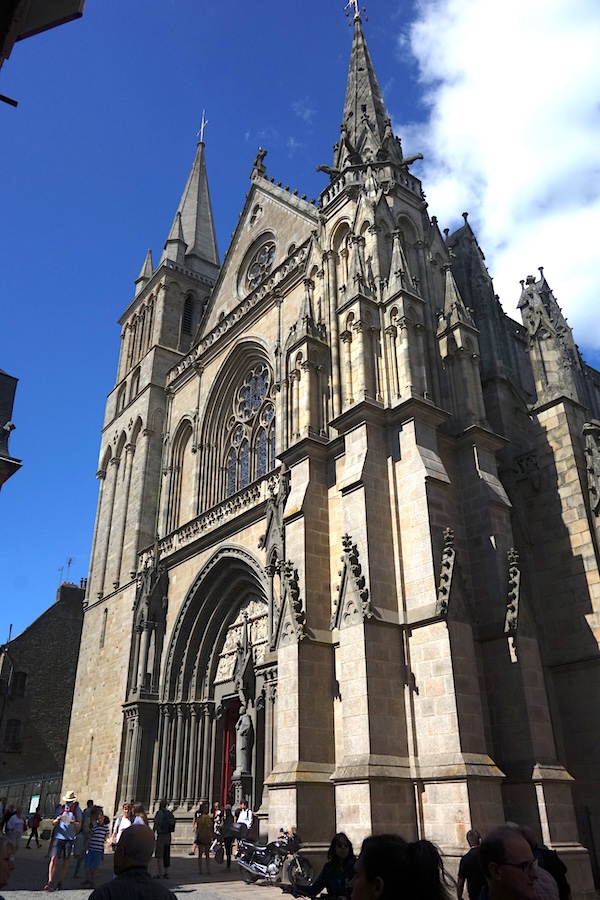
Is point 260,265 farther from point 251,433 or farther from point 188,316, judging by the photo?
point 188,316

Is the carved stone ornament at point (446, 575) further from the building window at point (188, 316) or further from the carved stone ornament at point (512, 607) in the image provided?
the building window at point (188, 316)

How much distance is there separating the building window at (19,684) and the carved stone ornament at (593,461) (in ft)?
92.6

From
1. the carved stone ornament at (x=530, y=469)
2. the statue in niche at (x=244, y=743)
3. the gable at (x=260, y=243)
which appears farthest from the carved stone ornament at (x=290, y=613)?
the gable at (x=260, y=243)

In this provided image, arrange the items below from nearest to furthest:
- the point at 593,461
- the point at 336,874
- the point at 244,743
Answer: the point at 336,874, the point at 593,461, the point at 244,743

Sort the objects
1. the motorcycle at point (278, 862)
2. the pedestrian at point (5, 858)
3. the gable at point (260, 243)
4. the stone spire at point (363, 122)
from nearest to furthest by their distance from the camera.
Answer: the pedestrian at point (5, 858) < the motorcycle at point (278, 862) < the stone spire at point (363, 122) < the gable at point (260, 243)

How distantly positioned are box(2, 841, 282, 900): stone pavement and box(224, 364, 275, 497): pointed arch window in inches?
372

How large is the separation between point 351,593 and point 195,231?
2504cm

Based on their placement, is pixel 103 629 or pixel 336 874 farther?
pixel 103 629

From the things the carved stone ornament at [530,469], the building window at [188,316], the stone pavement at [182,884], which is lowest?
the stone pavement at [182,884]

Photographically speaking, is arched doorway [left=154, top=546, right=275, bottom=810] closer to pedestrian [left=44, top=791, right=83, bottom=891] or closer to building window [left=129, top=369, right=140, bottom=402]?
pedestrian [left=44, top=791, right=83, bottom=891]

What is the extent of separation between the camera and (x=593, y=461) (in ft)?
46.3

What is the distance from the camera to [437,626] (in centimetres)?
1104

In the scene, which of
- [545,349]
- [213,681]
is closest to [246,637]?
[213,681]

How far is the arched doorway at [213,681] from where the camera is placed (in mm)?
17094
